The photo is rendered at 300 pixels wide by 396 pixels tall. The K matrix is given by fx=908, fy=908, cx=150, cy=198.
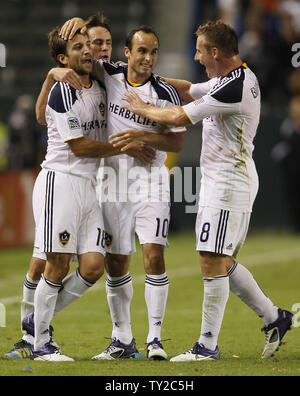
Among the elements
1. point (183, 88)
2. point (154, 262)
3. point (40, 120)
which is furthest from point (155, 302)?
point (183, 88)

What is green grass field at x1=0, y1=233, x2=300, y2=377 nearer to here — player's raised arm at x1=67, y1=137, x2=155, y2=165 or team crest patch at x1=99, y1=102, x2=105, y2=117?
player's raised arm at x1=67, y1=137, x2=155, y2=165

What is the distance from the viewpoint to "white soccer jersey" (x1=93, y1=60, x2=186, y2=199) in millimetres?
7359

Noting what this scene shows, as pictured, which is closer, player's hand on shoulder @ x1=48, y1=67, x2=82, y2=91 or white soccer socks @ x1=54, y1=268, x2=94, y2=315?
player's hand on shoulder @ x1=48, y1=67, x2=82, y2=91

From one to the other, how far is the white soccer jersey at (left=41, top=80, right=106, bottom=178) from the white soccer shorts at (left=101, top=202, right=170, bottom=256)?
1.22ft

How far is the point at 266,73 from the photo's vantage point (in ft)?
67.0

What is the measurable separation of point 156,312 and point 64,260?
2.85 feet

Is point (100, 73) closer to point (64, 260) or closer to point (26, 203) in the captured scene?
point (64, 260)

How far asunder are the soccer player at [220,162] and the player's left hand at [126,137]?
0.04 feet

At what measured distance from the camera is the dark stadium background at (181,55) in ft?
65.6

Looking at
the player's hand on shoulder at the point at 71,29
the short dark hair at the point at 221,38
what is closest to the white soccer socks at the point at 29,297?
the player's hand on shoulder at the point at 71,29

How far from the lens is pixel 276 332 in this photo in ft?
24.2

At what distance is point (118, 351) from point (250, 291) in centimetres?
118

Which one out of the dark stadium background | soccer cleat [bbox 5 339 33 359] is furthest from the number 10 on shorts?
the dark stadium background
